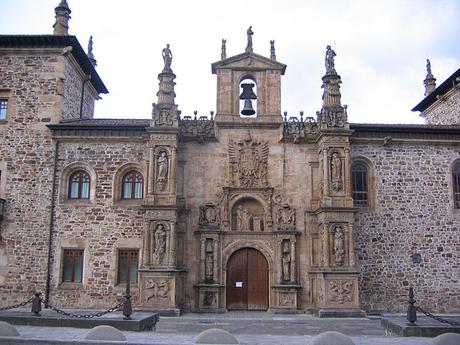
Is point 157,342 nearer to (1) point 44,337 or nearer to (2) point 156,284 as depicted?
(1) point 44,337

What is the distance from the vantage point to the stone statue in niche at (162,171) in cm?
2216

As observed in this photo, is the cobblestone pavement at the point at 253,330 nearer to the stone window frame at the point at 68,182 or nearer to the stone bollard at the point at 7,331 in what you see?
the stone bollard at the point at 7,331

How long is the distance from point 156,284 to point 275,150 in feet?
25.9

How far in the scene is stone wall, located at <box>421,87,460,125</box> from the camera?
93.0ft

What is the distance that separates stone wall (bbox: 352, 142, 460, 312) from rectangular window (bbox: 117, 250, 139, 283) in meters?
9.80

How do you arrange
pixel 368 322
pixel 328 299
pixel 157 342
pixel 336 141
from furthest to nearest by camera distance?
pixel 336 141, pixel 328 299, pixel 368 322, pixel 157 342

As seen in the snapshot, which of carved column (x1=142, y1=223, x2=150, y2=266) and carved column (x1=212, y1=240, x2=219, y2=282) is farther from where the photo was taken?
carved column (x1=212, y1=240, x2=219, y2=282)

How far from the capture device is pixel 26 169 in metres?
23.5

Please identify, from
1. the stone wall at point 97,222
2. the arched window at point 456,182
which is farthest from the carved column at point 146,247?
the arched window at point 456,182

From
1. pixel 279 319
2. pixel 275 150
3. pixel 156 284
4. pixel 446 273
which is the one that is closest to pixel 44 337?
pixel 156 284

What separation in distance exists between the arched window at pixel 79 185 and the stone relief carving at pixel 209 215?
532cm

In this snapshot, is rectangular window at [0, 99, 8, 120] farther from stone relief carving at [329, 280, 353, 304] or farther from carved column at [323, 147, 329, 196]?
stone relief carving at [329, 280, 353, 304]

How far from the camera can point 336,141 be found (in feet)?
73.9

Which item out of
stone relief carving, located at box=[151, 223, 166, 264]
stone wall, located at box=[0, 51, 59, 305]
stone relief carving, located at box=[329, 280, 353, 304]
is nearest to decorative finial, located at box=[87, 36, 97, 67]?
stone wall, located at box=[0, 51, 59, 305]
